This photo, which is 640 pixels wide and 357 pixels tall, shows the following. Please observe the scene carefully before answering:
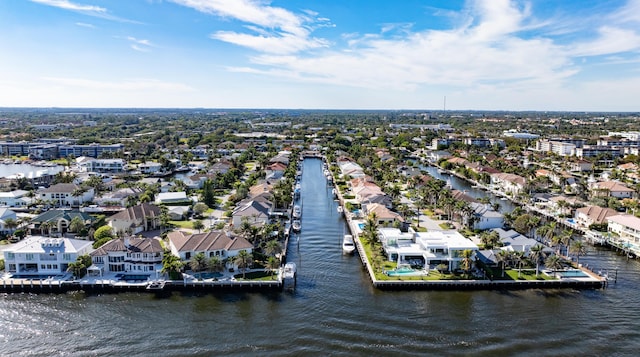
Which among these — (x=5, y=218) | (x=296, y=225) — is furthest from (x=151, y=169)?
(x=296, y=225)

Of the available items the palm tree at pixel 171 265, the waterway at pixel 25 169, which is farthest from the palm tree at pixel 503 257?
the waterway at pixel 25 169

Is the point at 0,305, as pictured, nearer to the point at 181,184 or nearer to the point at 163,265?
the point at 163,265

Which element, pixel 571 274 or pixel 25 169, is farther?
pixel 25 169

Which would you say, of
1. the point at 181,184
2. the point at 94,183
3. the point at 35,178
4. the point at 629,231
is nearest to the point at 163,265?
the point at 181,184

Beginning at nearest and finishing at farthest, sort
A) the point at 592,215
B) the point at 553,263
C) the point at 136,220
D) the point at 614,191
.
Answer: the point at 553,263 → the point at 136,220 → the point at 592,215 → the point at 614,191

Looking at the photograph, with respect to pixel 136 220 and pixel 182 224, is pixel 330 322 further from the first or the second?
pixel 182 224
